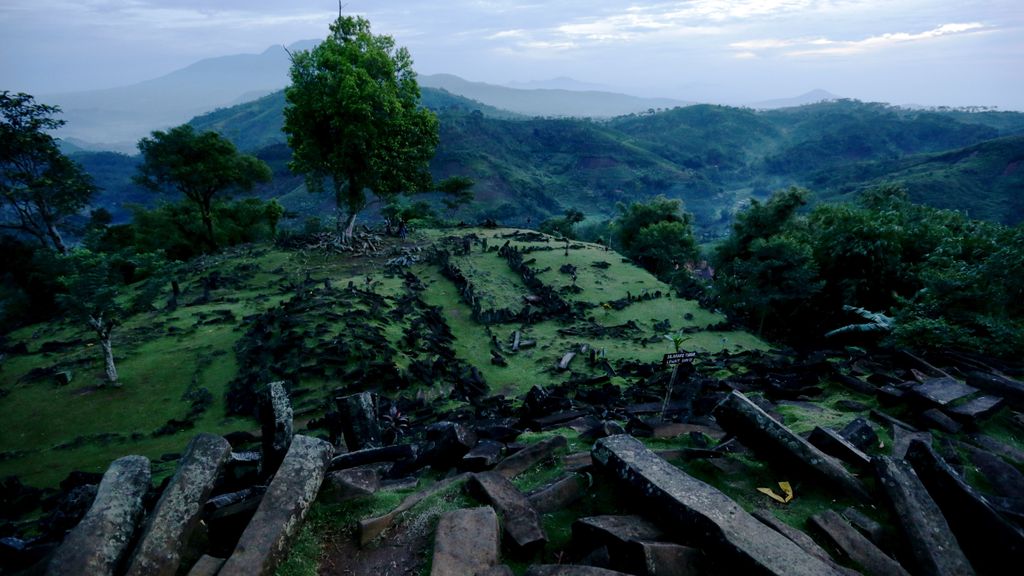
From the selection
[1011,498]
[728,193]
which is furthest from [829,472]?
[728,193]

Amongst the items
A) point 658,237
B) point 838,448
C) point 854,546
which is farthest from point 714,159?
point 854,546

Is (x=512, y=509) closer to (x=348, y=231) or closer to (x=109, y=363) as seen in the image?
(x=109, y=363)

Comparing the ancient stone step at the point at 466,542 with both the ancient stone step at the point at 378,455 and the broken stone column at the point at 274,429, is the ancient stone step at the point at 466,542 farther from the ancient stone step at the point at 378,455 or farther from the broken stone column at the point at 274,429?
the broken stone column at the point at 274,429

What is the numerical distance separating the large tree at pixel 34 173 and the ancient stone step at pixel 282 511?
2665 centimetres

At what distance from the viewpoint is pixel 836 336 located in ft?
51.9

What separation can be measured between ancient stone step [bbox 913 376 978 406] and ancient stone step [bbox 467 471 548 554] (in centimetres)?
559

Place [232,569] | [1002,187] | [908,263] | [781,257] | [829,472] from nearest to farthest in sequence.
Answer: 1. [232,569]
2. [829,472]
3. [908,263]
4. [781,257]
5. [1002,187]

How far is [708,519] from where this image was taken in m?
3.28

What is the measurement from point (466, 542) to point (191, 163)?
3205 centimetres

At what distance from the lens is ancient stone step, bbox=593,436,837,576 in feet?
10.0

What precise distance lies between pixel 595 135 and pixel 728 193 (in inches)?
1643

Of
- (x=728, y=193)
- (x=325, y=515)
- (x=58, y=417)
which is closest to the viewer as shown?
(x=325, y=515)

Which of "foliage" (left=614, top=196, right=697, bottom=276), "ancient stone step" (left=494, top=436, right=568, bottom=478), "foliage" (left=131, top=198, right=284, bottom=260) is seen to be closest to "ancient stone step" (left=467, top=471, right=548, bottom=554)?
"ancient stone step" (left=494, top=436, right=568, bottom=478)

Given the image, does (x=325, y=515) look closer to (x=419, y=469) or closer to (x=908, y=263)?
(x=419, y=469)
